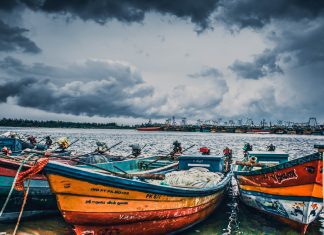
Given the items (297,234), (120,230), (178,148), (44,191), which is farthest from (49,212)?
(178,148)

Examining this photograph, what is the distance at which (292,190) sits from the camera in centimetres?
1017

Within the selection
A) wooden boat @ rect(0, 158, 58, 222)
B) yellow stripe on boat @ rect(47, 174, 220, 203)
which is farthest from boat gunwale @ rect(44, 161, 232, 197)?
wooden boat @ rect(0, 158, 58, 222)

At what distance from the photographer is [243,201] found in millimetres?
13945

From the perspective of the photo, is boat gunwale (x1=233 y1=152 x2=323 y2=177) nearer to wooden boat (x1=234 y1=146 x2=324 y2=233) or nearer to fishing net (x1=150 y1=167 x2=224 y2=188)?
wooden boat (x1=234 y1=146 x2=324 y2=233)

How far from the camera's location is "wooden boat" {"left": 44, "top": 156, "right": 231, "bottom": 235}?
7.39 metres

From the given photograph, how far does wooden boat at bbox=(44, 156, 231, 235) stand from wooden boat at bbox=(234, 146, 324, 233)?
329cm

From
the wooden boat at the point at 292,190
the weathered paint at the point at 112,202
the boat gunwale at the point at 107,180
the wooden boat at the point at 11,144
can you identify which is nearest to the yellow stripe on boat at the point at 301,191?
the wooden boat at the point at 292,190

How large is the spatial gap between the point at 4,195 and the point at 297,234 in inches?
419

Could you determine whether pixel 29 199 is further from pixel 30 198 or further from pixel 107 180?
pixel 107 180

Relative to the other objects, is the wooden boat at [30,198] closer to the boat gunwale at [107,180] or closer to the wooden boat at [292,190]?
the boat gunwale at [107,180]

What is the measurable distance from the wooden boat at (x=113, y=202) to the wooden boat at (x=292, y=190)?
3288 millimetres

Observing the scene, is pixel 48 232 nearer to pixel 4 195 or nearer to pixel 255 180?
pixel 4 195

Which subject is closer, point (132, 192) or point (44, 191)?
point (132, 192)

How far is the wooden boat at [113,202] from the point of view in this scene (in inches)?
291
